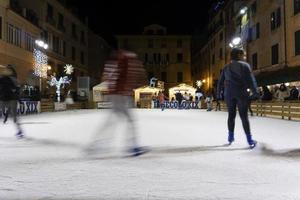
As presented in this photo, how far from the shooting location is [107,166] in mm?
6480

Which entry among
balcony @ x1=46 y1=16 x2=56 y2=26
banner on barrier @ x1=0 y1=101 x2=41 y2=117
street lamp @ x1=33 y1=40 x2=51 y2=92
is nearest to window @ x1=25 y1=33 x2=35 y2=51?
street lamp @ x1=33 y1=40 x2=51 y2=92

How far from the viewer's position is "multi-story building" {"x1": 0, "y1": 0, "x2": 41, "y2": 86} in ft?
112

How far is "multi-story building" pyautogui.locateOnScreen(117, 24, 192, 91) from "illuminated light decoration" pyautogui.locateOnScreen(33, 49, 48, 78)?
34466 mm

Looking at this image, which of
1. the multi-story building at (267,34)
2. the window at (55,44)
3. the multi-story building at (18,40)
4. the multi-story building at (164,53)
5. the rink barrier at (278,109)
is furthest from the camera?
the multi-story building at (164,53)

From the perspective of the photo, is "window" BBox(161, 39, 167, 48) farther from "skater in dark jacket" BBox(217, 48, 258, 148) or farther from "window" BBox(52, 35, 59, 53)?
"skater in dark jacket" BBox(217, 48, 258, 148)

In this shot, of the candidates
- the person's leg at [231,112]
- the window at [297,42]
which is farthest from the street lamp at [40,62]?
the person's leg at [231,112]

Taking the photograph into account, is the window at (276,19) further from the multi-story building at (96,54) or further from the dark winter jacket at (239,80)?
the multi-story building at (96,54)

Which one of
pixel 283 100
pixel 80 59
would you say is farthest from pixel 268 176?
pixel 80 59

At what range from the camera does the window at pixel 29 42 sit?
4031 centimetres

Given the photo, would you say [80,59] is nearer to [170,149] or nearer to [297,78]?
[297,78]

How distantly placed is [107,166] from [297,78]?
944 inches

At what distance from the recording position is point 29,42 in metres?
41.2

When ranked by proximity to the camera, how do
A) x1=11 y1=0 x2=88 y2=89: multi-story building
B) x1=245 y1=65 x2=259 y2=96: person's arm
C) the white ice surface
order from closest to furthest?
1. the white ice surface
2. x1=245 y1=65 x2=259 y2=96: person's arm
3. x1=11 y1=0 x2=88 y2=89: multi-story building

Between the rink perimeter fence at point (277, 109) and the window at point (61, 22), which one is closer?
the rink perimeter fence at point (277, 109)
